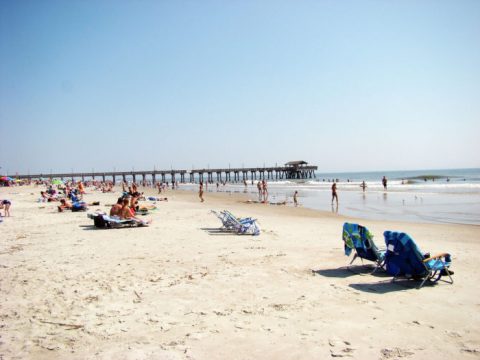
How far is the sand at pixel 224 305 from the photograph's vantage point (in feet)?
11.0

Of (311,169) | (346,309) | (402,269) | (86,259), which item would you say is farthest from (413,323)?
(311,169)

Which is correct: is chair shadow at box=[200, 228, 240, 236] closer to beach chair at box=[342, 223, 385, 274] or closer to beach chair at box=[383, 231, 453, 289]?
beach chair at box=[342, 223, 385, 274]

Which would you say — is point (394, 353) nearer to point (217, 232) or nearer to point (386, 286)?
point (386, 286)

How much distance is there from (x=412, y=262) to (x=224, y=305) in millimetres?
2787

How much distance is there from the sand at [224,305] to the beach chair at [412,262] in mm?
166

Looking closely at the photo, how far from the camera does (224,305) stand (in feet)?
14.4

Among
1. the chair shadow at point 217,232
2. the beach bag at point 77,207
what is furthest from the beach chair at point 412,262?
the beach bag at point 77,207

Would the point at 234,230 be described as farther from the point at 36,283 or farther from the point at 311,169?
the point at 311,169

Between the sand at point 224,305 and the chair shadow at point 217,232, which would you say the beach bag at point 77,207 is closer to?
the chair shadow at point 217,232

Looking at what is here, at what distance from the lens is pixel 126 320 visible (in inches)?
157

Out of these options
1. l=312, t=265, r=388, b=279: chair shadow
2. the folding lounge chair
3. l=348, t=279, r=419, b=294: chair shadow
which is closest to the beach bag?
the folding lounge chair

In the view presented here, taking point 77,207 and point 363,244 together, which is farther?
point 77,207

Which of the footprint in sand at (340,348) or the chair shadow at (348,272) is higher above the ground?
the footprint in sand at (340,348)

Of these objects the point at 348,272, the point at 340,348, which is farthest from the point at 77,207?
the point at 340,348
